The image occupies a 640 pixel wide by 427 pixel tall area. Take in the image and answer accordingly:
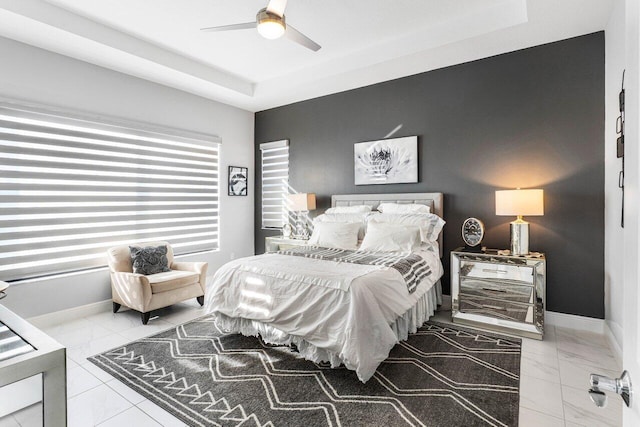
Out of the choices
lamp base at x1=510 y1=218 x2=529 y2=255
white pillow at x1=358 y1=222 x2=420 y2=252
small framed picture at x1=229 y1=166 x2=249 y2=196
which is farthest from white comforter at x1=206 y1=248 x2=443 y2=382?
small framed picture at x1=229 y1=166 x2=249 y2=196

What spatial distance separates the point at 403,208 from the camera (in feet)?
13.6

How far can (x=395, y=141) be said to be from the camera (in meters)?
4.46

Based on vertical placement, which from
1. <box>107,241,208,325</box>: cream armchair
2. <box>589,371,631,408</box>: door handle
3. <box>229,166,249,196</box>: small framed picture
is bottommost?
<box>107,241,208,325</box>: cream armchair

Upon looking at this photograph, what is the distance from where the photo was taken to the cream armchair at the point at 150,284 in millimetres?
3502

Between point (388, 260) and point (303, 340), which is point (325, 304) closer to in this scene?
point (303, 340)

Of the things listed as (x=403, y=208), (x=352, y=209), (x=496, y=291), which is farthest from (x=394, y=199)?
(x=496, y=291)

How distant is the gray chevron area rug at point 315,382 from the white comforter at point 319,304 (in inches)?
6.7

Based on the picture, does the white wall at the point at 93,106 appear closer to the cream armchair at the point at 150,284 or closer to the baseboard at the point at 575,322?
the cream armchair at the point at 150,284

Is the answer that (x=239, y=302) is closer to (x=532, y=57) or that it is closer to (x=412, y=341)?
(x=412, y=341)

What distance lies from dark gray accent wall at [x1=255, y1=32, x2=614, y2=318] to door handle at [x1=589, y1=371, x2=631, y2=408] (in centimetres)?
331

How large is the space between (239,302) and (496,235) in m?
2.94

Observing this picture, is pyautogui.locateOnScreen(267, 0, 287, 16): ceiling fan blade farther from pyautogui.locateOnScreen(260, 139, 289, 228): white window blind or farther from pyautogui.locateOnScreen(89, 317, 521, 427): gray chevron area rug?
pyautogui.locateOnScreen(260, 139, 289, 228): white window blind

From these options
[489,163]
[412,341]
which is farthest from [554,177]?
[412,341]

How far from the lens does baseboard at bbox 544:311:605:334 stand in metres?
3.24
